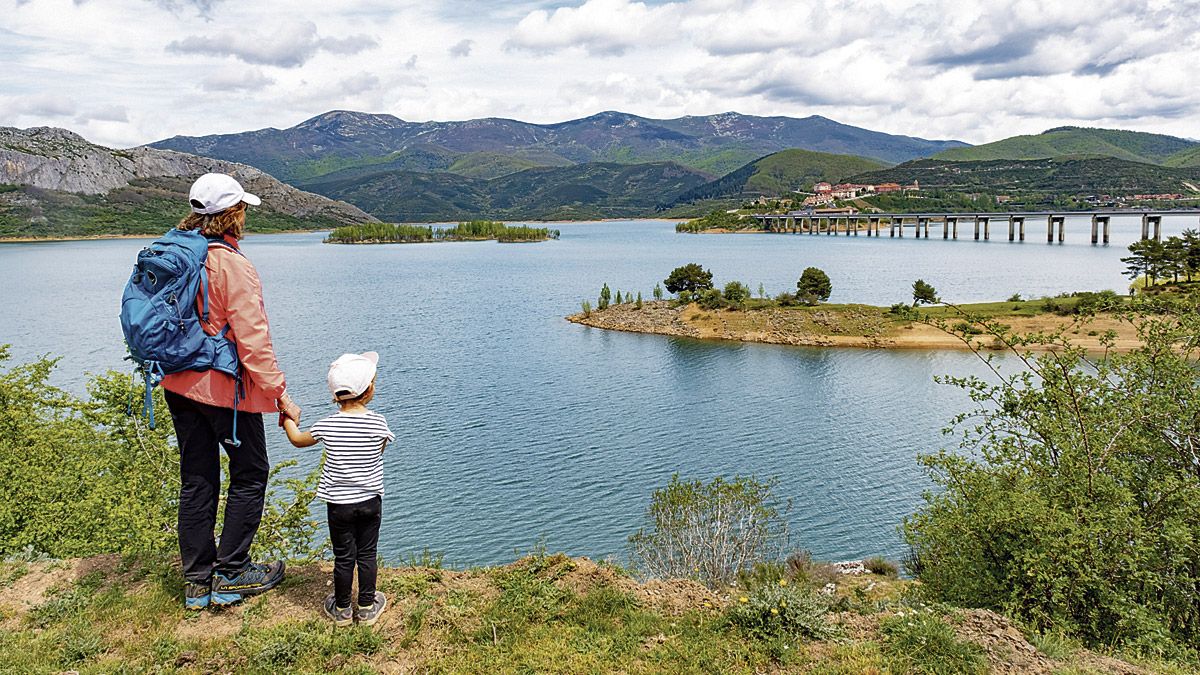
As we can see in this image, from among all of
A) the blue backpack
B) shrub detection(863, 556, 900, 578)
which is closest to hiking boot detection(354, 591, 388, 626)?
the blue backpack

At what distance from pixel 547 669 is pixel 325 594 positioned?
79.7 inches

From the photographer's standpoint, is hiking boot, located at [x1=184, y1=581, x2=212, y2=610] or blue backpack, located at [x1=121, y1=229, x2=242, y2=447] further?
hiking boot, located at [x1=184, y1=581, x2=212, y2=610]

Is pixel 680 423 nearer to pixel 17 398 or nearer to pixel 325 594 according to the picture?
pixel 17 398

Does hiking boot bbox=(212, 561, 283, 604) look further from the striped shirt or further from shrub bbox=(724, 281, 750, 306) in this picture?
shrub bbox=(724, 281, 750, 306)

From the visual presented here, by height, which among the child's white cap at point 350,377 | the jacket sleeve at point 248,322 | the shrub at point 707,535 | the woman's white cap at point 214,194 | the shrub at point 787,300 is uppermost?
the woman's white cap at point 214,194

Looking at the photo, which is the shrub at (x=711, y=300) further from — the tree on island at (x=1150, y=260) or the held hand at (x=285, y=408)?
the held hand at (x=285, y=408)

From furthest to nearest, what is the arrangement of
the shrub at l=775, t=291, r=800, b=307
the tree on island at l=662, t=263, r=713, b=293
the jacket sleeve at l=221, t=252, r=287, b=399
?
the tree on island at l=662, t=263, r=713, b=293 → the shrub at l=775, t=291, r=800, b=307 → the jacket sleeve at l=221, t=252, r=287, b=399

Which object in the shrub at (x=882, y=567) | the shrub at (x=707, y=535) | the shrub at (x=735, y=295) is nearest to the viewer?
the shrub at (x=707, y=535)

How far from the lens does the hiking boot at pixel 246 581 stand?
19.1ft

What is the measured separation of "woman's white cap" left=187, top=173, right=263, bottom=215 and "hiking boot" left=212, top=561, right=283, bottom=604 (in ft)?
9.08

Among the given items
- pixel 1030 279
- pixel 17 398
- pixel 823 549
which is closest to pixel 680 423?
pixel 823 549

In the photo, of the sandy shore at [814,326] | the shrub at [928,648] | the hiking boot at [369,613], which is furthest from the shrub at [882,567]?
the sandy shore at [814,326]

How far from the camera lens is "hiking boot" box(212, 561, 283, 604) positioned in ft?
19.1

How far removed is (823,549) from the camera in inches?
740
